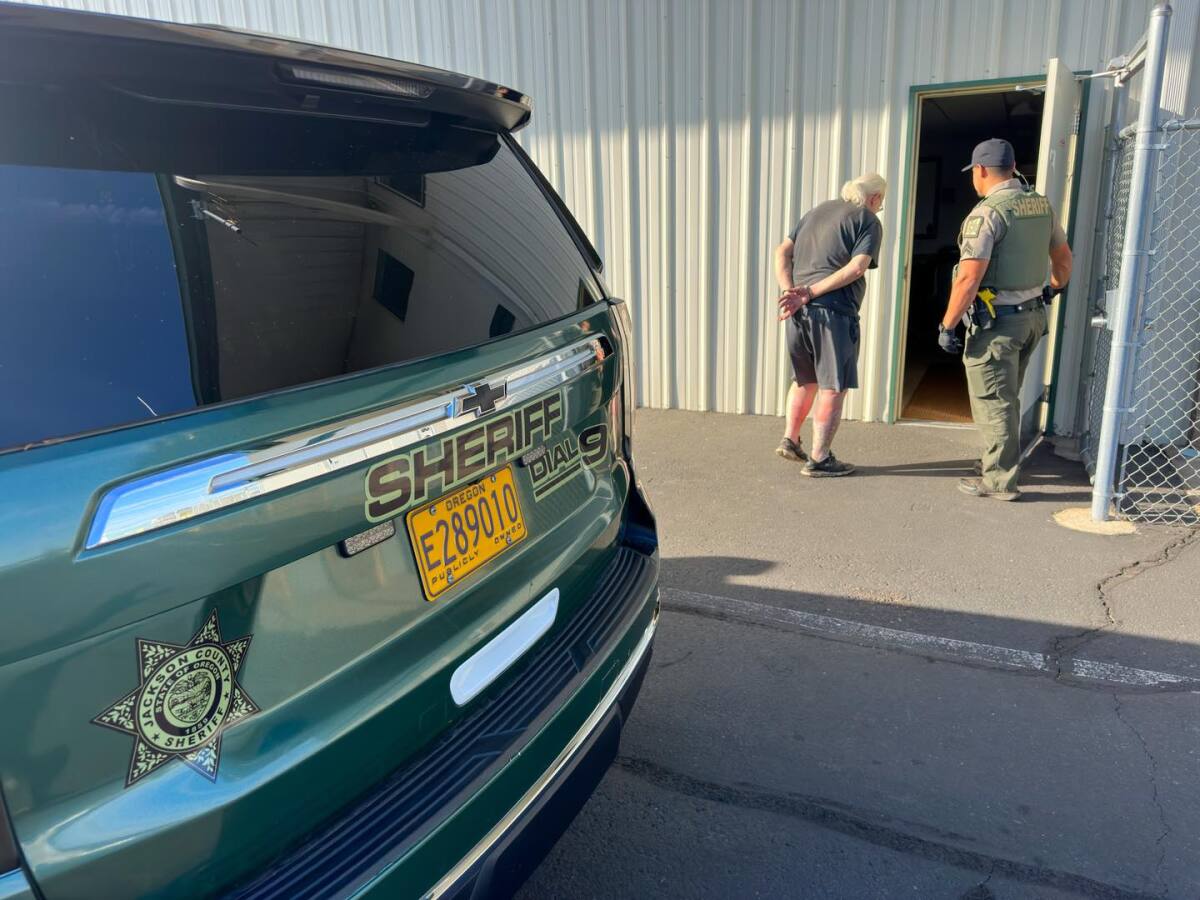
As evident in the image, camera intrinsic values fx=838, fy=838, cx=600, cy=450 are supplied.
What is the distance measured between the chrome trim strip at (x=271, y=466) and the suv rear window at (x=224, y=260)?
0.11 metres

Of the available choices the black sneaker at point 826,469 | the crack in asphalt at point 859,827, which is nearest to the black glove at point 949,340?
the black sneaker at point 826,469

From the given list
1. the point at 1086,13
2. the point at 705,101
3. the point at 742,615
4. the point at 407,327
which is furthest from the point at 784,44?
the point at 407,327

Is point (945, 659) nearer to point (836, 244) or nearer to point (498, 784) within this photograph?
point (498, 784)

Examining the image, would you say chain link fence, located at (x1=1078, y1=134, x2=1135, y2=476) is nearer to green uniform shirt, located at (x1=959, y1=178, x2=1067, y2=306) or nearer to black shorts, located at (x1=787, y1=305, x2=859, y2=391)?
green uniform shirt, located at (x1=959, y1=178, x2=1067, y2=306)

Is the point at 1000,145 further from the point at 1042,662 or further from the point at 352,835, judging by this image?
the point at 352,835

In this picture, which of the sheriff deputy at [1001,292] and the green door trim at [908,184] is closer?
the sheriff deputy at [1001,292]

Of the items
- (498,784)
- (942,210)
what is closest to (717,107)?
(498,784)

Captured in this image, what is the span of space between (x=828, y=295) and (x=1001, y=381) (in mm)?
1129

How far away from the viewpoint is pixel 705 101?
6.37 m

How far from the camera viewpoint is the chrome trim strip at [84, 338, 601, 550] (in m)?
1.13

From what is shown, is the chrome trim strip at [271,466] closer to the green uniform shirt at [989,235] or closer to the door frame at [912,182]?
the green uniform shirt at [989,235]

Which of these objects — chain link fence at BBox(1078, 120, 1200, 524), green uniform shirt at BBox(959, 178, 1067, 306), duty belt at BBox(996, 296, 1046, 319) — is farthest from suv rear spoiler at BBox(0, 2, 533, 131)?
chain link fence at BBox(1078, 120, 1200, 524)

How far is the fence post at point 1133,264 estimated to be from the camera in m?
3.98

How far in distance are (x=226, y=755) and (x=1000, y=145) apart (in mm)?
4870
